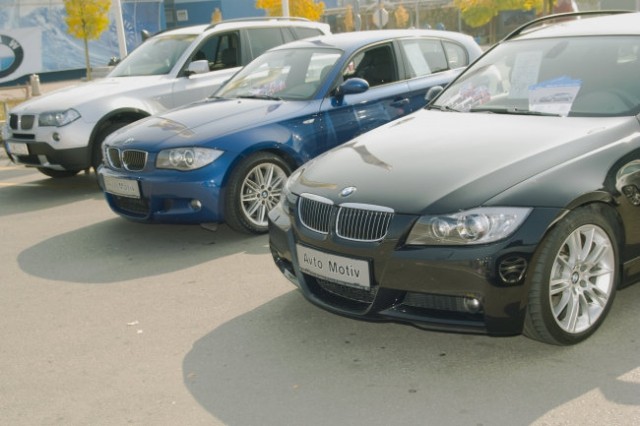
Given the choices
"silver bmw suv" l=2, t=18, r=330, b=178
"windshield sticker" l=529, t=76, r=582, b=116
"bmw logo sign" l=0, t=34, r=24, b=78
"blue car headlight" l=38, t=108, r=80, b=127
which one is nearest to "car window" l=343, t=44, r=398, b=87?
"silver bmw suv" l=2, t=18, r=330, b=178

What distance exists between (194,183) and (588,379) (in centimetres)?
361

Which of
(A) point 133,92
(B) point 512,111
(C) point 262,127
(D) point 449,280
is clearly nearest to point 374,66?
(C) point 262,127

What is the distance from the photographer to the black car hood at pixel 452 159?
386 centimetres

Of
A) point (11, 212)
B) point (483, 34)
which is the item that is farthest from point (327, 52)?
point (483, 34)

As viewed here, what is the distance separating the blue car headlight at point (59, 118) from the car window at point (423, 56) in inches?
156

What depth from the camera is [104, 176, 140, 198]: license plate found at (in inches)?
256

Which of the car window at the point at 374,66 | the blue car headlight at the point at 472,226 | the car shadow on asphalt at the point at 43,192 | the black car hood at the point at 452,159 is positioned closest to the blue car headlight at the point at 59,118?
the car shadow on asphalt at the point at 43,192

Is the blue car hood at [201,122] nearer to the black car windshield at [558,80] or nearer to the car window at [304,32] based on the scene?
the black car windshield at [558,80]

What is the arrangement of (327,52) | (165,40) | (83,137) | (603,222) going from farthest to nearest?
(165,40) → (83,137) → (327,52) → (603,222)

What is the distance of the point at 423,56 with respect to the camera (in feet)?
26.0

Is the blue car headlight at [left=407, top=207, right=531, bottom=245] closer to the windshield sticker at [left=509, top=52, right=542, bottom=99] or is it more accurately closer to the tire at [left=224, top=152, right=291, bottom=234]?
the windshield sticker at [left=509, top=52, right=542, bottom=99]

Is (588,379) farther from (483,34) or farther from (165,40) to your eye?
(483,34)

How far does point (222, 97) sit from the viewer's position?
301 inches

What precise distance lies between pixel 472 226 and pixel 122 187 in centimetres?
384
